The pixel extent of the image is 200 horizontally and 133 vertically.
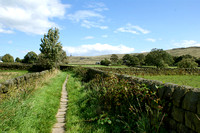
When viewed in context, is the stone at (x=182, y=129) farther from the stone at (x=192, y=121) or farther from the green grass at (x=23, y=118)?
the green grass at (x=23, y=118)

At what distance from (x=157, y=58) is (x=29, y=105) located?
53.2 metres

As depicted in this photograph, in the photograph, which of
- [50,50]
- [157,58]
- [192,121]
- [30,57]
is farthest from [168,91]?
[30,57]

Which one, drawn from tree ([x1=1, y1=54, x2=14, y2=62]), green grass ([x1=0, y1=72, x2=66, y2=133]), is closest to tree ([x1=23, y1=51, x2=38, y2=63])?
tree ([x1=1, y1=54, x2=14, y2=62])

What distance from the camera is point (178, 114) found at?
334 centimetres

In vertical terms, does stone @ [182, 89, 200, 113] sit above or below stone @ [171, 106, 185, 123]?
above

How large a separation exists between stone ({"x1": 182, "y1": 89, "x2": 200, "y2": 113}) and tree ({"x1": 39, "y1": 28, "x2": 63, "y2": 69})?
33.8m

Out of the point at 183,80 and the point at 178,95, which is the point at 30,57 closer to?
the point at 183,80

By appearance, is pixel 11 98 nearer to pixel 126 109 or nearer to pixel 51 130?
pixel 51 130

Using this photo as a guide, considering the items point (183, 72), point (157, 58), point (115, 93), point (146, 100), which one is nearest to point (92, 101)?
point (115, 93)

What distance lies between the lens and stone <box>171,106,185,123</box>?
323cm

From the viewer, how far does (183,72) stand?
2312cm

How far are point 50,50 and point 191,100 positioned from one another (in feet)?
116

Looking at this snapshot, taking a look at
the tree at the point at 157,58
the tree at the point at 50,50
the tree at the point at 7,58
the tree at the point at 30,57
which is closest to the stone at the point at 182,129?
the tree at the point at 50,50

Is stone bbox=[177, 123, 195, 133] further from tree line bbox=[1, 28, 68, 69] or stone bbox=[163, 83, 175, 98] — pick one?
tree line bbox=[1, 28, 68, 69]
